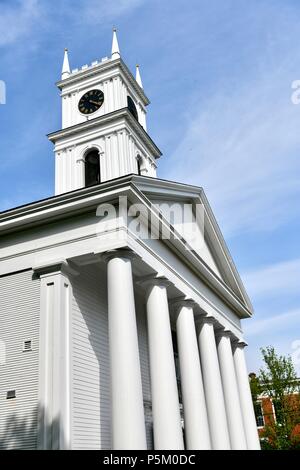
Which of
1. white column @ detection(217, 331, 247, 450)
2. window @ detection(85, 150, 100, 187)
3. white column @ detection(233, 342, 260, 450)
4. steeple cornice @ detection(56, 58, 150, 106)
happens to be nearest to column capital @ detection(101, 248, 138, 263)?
white column @ detection(217, 331, 247, 450)

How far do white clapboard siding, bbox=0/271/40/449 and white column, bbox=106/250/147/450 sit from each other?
7.46ft

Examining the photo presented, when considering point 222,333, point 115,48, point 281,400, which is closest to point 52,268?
point 222,333

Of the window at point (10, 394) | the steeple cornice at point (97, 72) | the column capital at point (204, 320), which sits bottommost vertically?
the window at point (10, 394)

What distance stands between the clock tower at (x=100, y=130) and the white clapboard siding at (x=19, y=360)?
12304 mm

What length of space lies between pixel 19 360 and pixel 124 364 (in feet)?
10.8

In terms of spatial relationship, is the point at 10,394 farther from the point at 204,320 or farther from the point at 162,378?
the point at 204,320

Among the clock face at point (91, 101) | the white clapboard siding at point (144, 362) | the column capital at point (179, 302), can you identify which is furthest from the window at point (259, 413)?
the clock face at point (91, 101)

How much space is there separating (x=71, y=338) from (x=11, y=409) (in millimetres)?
2446

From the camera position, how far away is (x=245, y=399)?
25.9m

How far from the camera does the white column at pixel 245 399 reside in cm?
2516

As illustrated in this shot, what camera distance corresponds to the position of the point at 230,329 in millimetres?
24984

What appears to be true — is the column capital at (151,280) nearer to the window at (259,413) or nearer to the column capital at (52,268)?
the column capital at (52,268)

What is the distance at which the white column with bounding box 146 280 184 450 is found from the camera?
47.2 feet

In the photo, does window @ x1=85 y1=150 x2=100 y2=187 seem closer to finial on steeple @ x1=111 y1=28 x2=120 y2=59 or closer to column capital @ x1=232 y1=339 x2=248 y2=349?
finial on steeple @ x1=111 y1=28 x2=120 y2=59
